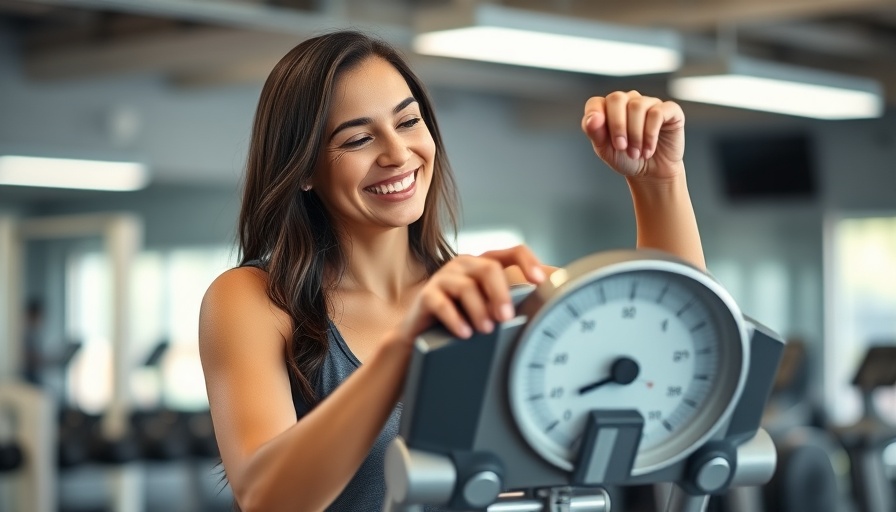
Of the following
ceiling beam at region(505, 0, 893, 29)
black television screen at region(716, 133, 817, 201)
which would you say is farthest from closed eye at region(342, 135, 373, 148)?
black television screen at region(716, 133, 817, 201)

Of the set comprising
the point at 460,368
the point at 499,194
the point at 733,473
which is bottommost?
the point at 499,194

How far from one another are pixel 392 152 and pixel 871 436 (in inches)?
156

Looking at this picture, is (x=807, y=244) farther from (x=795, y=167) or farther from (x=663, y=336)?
(x=663, y=336)

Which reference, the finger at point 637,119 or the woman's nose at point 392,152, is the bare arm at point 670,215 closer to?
the finger at point 637,119

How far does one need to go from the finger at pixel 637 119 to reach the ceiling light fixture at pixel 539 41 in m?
2.69

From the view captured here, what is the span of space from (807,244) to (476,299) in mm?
8402

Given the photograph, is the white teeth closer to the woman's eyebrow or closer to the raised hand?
the woman's eyebrow

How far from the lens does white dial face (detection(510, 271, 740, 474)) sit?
0.97m

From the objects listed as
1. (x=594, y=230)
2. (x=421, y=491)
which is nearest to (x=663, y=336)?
(x=421, y=491)

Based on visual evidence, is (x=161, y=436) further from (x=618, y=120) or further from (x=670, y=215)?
(x=618, y=120)

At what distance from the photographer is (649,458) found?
1.02m

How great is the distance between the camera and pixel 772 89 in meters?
5.41

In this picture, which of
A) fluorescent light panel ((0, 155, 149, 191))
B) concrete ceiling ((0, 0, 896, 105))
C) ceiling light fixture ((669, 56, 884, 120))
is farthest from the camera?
fluorescent light panel ((0, 155, 149, 191))

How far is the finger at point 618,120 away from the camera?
3.80 ft
